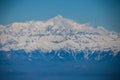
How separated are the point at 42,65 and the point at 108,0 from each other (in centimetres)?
186

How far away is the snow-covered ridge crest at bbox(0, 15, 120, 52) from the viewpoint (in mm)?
6952

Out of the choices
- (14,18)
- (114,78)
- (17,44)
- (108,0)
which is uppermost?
(108,0)

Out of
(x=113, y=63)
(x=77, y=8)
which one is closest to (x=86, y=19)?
(x=77, y=8)

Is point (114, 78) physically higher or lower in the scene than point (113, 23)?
lower

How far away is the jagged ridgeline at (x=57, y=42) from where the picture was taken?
6.94m

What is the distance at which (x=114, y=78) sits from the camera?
6914 mm

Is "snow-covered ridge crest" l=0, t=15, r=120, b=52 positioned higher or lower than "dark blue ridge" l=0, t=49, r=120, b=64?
higher

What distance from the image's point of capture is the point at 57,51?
7.00 m

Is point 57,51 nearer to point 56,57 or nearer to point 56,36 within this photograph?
point 56,57

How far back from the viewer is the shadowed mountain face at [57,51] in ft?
22.6

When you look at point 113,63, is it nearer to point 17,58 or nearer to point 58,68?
point 58,68

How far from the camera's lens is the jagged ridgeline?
6.94m

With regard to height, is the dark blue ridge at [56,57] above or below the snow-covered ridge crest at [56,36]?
below

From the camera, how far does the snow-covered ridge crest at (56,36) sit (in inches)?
274
